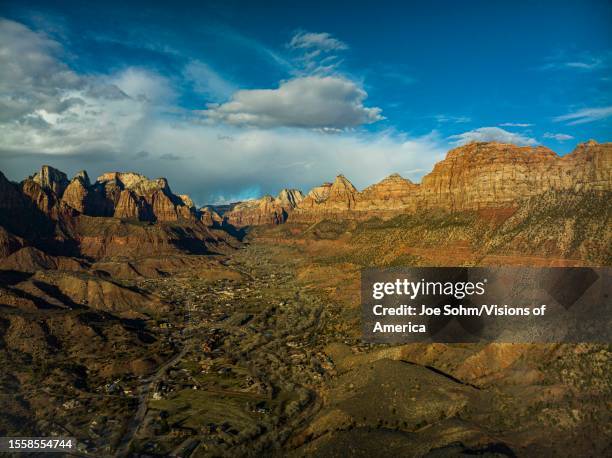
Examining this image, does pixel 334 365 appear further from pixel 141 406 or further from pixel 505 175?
pixel 505 175

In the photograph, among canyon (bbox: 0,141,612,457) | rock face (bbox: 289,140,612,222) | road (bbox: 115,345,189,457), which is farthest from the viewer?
rock face (bbox: 289,140,612,222)

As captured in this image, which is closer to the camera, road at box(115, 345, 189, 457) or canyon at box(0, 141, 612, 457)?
canyon at box(0, 141, 612, 457)

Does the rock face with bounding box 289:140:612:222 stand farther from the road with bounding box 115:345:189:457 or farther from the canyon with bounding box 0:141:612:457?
the road with bounding box 115:345:189:457

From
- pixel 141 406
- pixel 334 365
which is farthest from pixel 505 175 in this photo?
pixel 141 406

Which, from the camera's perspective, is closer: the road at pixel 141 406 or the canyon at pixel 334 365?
the canyon at pixel 334 365

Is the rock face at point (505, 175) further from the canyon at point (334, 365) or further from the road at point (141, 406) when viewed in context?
the road at point (141, 406)

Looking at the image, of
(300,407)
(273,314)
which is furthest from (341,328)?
(300,407)

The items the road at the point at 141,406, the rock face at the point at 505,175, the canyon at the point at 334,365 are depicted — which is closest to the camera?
the canyon at the point at 334,365

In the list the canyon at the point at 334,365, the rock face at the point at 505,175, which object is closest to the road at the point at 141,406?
the canyon at the point at 334,365

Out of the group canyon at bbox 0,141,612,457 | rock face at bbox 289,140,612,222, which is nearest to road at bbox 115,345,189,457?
canyon at bbox 0,141,612,457

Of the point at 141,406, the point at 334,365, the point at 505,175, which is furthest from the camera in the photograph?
the point at 505,175

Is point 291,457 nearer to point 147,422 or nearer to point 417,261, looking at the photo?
point 147,422
